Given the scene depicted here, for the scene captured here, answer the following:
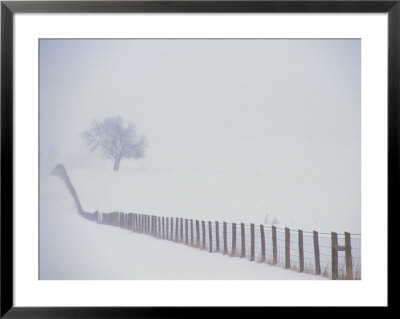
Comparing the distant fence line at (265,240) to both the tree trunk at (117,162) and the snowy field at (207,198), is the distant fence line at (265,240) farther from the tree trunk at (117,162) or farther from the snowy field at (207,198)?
the tree trunk at (117,162)

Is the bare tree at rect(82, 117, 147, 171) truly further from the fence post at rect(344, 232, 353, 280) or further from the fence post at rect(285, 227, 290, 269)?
the fence post at rect(344, 232, 353, 280)

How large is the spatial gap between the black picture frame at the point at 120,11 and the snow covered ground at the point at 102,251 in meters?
0.11

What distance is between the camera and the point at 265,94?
5.94 ft

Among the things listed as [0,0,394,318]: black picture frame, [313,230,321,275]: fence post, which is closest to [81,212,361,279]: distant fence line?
[313,230,321,275]: fence post

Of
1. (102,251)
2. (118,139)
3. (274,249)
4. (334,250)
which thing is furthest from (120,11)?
(334,250)

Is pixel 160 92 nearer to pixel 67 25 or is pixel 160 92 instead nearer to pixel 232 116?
pixel 232 116

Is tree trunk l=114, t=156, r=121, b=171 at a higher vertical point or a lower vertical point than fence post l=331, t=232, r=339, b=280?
higher

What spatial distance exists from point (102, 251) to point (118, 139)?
39 cm

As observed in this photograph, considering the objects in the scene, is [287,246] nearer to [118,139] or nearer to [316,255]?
[316,255]

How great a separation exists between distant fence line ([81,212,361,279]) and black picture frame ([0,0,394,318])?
0.50 ft

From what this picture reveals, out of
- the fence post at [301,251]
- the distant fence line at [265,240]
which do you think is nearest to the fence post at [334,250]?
the distant fence line at [265,240]

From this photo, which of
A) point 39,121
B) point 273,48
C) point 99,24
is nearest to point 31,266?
point 39,121

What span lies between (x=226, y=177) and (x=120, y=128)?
0.40 metres

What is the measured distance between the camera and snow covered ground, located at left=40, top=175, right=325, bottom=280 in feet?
5.79
